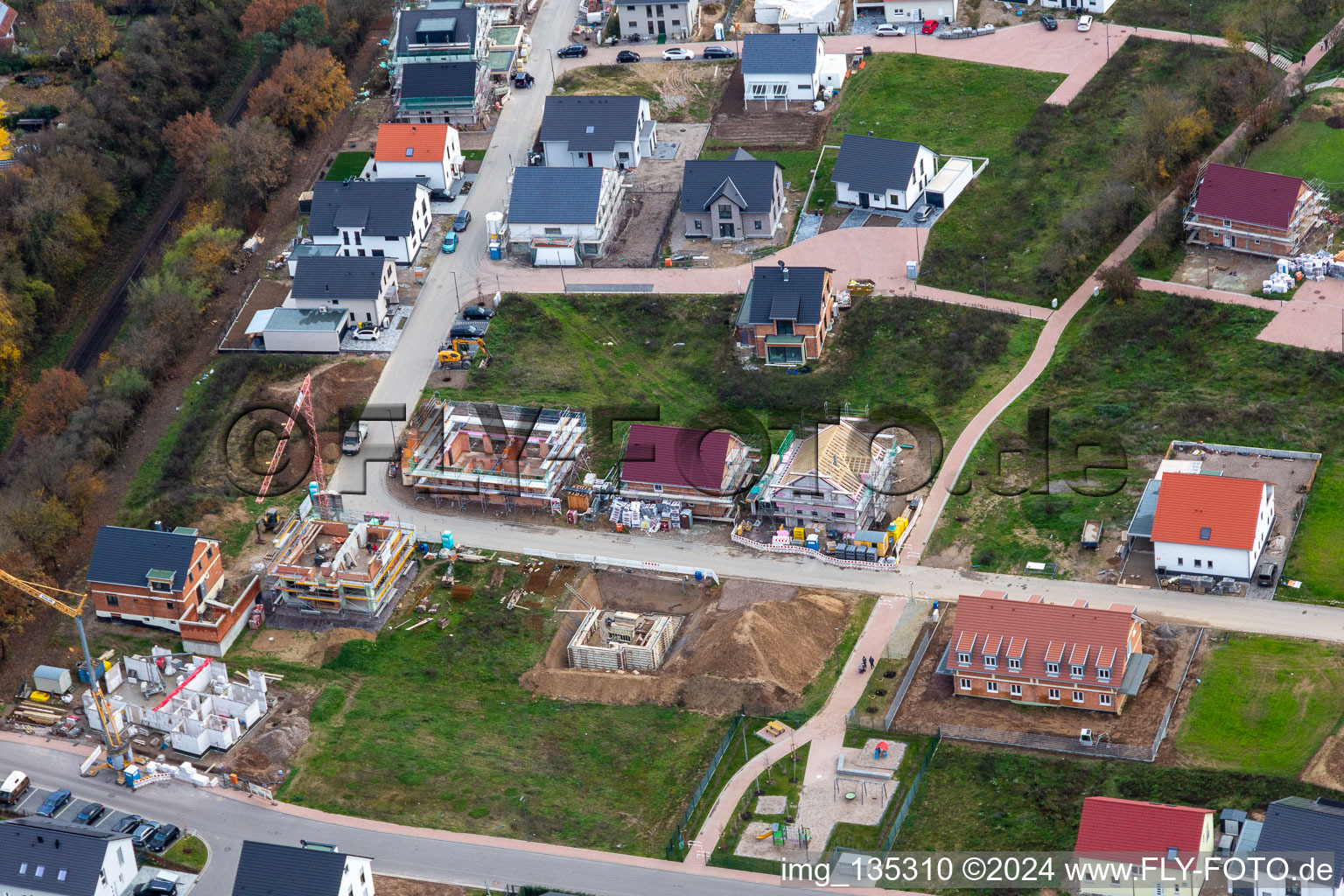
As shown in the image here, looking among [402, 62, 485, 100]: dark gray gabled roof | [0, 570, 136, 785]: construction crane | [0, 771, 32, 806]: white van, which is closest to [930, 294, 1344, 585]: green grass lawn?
[0, 570, 136, 785]: construction crane

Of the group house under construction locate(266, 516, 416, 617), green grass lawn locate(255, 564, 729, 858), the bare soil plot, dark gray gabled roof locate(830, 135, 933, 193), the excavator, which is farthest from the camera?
dark gray gabled roof locate(830, 135, 933, 193)

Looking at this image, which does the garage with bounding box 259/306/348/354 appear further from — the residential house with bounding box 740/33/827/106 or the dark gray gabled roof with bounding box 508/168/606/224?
the residential house with bounding box 740/33/827/106

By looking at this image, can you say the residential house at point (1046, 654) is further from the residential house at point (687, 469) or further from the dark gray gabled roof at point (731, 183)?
the dark gray gabled roof at point (731, 183)

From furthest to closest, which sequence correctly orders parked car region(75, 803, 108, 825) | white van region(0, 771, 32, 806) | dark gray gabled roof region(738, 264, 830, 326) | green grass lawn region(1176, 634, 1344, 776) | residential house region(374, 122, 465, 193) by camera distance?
residential house region(374, 122, 465, 193) → dark gray gabled roof region(738, 264, 830, 326) → white van region(0, 771, 32, 806) → parked car region(75, 803, 108, 825) → green grass lawn region(1176, 634, 1344, 776)

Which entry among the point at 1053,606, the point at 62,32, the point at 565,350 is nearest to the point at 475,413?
the point at 565,350

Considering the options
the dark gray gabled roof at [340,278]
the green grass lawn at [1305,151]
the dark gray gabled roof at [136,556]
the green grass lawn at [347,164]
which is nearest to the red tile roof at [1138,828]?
the dark gray gabled roof at [136,556]

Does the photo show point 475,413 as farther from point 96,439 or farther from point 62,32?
point 62,32
